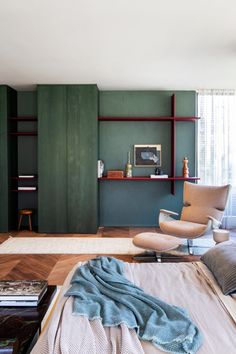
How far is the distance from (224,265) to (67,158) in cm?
380

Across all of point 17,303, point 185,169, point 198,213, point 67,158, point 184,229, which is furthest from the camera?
point 185,169

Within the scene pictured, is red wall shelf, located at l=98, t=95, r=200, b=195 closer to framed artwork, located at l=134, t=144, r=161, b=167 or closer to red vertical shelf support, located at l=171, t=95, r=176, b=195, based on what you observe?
red vertical shelf support, located at l=171, t=95, r=176, b=195

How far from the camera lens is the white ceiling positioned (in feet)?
8.71

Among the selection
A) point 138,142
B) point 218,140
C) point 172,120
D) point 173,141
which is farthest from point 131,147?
point 218,140

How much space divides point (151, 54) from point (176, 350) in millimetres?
3459

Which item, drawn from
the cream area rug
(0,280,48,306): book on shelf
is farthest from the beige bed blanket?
the cream area rug

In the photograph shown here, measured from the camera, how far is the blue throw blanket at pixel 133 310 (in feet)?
3.85

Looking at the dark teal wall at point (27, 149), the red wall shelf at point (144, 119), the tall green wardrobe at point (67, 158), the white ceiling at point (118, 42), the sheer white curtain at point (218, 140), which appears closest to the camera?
the white ceiling at point (118, 42)

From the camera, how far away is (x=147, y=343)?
3.82 ft

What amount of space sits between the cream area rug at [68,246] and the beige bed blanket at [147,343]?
2.13 meters

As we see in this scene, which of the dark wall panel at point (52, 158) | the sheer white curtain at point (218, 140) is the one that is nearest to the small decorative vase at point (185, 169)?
the sheer white curtain at point (218, 140)

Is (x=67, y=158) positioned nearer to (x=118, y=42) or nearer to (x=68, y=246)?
(x=68, y=246)

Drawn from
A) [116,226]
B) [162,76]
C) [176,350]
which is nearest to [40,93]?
[162,76]

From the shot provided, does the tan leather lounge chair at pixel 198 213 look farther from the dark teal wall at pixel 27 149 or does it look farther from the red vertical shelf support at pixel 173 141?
the dark teal wall at pixel 27 149
